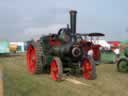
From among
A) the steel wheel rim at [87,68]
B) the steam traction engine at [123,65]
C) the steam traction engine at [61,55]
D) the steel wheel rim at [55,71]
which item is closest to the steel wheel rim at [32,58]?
the steam traction engine at [61,55]

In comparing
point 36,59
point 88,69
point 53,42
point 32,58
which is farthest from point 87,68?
point 32,58

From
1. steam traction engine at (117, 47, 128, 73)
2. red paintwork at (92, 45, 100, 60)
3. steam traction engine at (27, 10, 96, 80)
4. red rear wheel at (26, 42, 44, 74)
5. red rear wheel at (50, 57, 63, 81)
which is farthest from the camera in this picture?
red paintwork at (92, 45, 100, 60)

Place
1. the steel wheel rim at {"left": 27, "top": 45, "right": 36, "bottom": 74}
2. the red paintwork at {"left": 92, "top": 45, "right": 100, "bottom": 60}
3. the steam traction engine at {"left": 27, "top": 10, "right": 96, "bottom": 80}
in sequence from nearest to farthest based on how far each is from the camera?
1. the steam traction engine at {"left": 27, "top": 10, "right": 96, "bottom": 80}
2. the steel wheel rim at {"left": 27, "top": 45, "right": 36, "bottom": 74}
3. the red paintwork at {"left": 92, "top": 45, "right": 100, "bottom": 60}

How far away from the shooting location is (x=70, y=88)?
9.12m

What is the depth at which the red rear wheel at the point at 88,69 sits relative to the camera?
11.3 metres

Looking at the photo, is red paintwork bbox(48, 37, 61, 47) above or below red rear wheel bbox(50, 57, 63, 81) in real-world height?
above

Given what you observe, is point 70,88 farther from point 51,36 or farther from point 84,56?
point 51,36

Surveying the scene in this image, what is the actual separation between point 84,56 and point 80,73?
1.39 metres

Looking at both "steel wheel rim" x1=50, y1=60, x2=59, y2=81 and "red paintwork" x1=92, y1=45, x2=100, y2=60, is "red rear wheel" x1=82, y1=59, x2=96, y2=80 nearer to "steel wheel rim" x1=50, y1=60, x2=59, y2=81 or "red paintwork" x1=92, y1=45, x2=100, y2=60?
"steel wheel rim" x1=50, y1=60, x2=59, y2=81

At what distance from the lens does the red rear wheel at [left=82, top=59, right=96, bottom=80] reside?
11.3 metres

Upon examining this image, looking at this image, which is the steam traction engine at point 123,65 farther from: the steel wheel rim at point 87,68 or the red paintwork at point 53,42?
the red paintwork at point 53,42

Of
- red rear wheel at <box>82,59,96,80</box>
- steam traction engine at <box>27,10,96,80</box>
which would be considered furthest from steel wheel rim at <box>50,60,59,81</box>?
red rear wheel at <box>82,59,96,80</box>

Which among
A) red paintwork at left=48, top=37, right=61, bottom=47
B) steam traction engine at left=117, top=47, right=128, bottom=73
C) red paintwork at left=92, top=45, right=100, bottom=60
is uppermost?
red paintwork at left=48, top=37, right=61, bottom=47

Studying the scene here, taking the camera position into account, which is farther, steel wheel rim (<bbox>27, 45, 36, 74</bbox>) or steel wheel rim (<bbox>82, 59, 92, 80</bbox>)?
steel wheel rim (<bbox>27, 45, 36, 74</bbox>)
